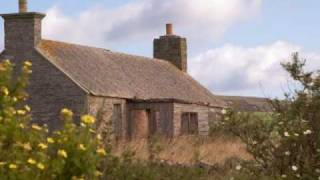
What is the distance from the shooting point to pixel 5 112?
251 inches

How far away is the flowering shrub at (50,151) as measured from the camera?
5.88m

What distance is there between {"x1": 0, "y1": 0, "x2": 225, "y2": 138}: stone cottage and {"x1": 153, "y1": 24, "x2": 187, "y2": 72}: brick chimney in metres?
3.22

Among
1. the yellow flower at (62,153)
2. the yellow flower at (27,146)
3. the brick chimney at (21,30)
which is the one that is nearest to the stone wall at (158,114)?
the brick chimney at (21,30)

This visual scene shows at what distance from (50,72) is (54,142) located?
1018 inches

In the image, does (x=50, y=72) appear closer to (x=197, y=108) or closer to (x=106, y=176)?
(x=197, y=108)

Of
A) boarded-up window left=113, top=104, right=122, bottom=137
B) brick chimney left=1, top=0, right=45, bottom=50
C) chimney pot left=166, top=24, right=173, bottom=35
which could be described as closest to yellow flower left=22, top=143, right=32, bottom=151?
brick chimney left=1, top=0, right=45, bottom=50

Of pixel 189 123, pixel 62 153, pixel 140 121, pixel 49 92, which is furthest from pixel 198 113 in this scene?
pixel 62 153

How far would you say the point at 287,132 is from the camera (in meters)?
11.9

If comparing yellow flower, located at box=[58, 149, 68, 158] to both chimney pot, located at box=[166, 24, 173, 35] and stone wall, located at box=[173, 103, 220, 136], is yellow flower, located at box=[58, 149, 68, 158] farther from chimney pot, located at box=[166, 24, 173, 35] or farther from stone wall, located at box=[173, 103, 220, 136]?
chimney pot, located at box=[166, 24, 173, 35]

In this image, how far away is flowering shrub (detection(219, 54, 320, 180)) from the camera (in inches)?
464

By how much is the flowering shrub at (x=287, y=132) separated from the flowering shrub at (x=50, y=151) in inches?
220

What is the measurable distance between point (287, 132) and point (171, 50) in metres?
32.8

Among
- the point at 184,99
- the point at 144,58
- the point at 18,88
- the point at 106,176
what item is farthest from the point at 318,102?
the point at 144,58

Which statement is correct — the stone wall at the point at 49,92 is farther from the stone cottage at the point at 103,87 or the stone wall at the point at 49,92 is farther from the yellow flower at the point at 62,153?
the yellow flower at the point at 62,153
